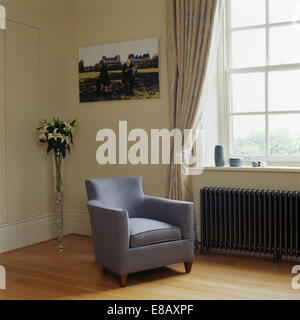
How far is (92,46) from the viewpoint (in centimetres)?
552

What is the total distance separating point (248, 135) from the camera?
4.91 metres

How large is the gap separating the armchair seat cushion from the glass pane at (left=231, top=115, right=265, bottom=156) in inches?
56.3

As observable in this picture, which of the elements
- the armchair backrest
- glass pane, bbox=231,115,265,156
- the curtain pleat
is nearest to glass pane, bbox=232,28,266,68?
the curtain pleat

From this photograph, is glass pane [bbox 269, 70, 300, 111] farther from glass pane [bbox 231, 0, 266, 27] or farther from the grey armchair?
the grey armchair

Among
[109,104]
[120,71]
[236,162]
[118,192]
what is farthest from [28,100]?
[236,162]

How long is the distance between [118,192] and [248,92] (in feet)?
6.01

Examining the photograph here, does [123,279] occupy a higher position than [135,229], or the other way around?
[135,229]

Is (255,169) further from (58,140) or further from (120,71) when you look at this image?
(58,140)

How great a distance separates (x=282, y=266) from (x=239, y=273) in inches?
19.5

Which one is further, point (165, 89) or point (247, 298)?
point (165, 89)
